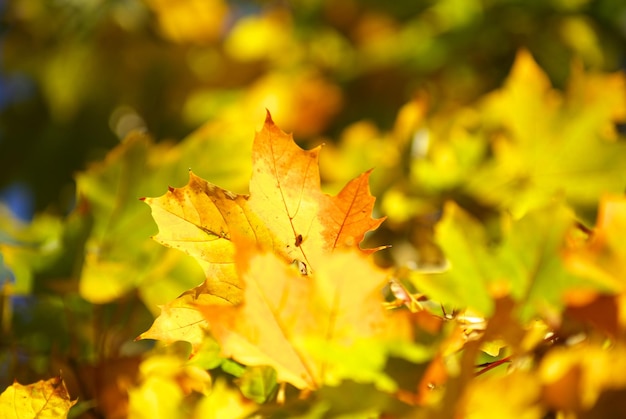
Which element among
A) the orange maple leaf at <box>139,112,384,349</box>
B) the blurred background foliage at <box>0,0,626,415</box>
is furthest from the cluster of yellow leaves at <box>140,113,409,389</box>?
the blurred background foliage at <box>0,0,626,415</box>

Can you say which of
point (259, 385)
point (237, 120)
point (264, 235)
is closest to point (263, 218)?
point (264, 235)

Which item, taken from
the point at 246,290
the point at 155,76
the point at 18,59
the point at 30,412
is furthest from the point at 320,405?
the point at 18,59

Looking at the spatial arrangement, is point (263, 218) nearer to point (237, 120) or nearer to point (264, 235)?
point (264, 235)

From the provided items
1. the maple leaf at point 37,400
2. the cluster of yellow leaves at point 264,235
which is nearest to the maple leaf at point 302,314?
the cluster of yellow leaves at point 264,235

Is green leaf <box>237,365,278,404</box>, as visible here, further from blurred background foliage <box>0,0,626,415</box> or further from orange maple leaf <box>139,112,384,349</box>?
blurred background foliage <box>0,0,626,415</box>

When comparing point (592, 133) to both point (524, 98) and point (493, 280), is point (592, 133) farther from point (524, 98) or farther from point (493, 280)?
point (493, 280)

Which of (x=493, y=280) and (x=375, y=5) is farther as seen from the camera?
(x=375, y=5)

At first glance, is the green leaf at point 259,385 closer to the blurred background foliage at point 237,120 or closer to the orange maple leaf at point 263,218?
the orange maple leaf at point 263,218
